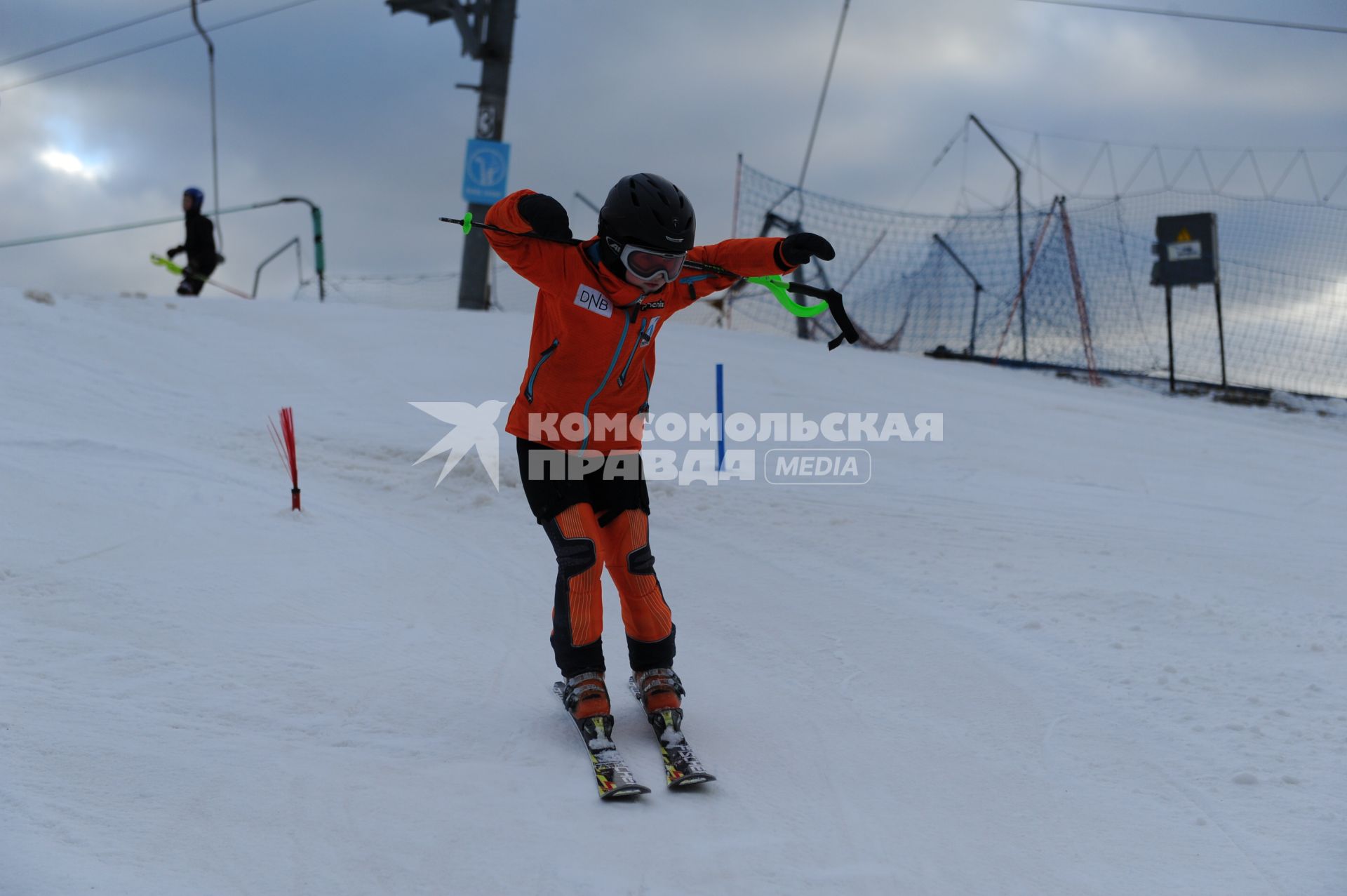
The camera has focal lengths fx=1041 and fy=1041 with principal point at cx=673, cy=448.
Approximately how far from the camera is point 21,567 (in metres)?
4.47

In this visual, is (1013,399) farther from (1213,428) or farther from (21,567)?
(21,567)

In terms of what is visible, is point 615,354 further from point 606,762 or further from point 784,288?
point 606,762

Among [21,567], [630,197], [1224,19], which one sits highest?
[1224,19]

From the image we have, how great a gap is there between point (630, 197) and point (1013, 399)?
8479 mm

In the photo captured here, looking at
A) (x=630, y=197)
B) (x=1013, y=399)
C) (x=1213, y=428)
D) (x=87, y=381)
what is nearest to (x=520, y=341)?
(x=87, y=381)

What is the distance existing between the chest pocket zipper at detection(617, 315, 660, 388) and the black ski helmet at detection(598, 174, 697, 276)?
0.25 metres

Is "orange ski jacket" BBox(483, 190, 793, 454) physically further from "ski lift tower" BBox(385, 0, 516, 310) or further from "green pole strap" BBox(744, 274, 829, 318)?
"ski lift tower" BBox(385, 0, 516, 310)

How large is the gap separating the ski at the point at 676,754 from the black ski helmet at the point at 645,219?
1.57m

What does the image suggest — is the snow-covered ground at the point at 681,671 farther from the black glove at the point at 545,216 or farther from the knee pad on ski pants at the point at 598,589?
the black glove at the point at 545,216

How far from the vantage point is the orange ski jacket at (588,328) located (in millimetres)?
3646

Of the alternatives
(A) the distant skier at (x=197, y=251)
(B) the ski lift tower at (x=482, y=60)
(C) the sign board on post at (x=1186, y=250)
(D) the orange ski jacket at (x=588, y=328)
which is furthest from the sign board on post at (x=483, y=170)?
(D) the orange ski jacket at (x=588, y=328)

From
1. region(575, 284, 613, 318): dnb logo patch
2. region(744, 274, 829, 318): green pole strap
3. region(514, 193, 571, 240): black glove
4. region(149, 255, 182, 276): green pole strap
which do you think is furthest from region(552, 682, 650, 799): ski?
region(149, 255, 182, 276): green pole strap

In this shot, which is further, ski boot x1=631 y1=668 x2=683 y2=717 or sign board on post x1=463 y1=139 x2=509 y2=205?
sign board on post x1=463 y1=139 x2=509 y2=205

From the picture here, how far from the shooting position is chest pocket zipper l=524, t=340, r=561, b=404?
147 inches
